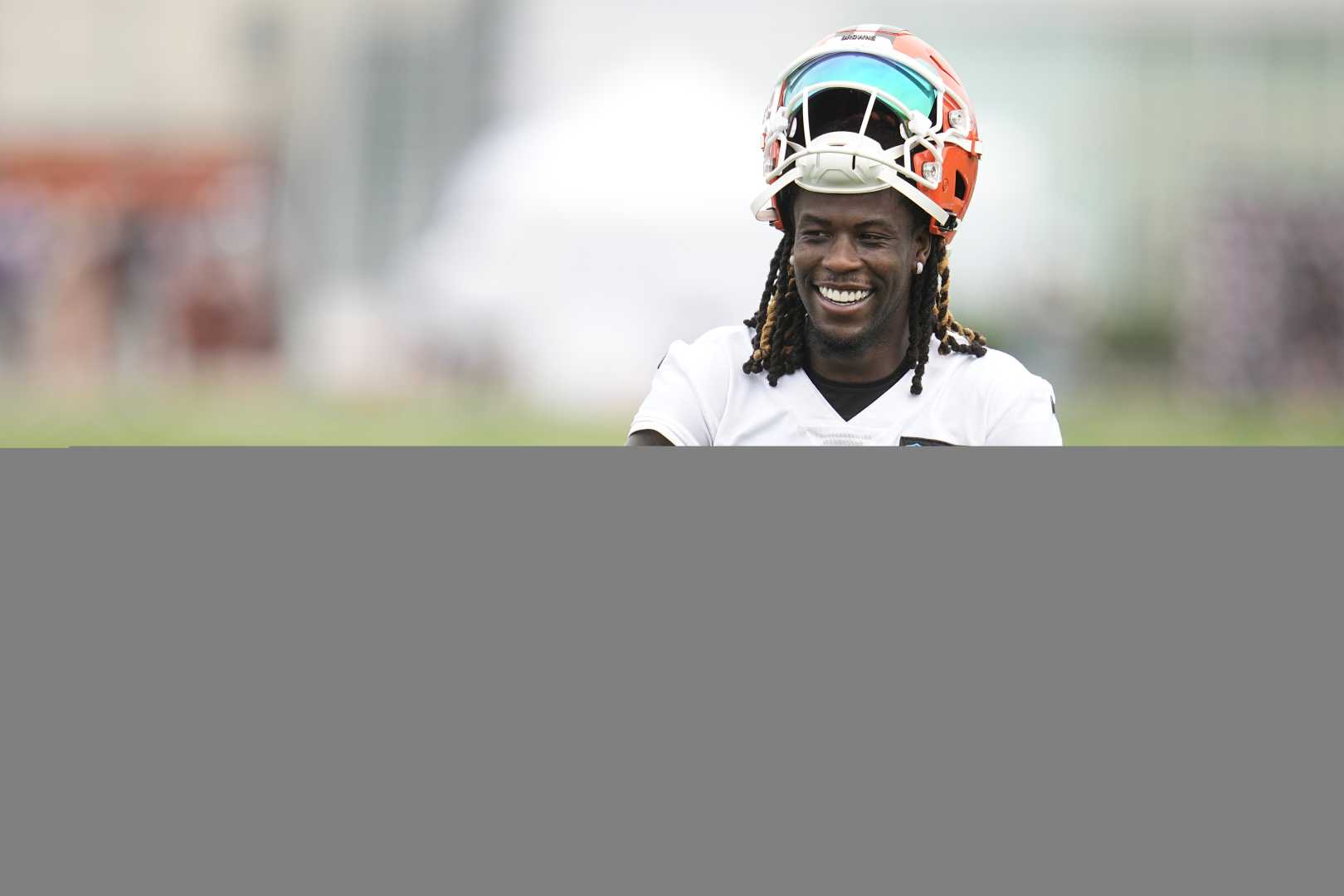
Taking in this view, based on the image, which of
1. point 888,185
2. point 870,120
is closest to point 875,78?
point 870,120

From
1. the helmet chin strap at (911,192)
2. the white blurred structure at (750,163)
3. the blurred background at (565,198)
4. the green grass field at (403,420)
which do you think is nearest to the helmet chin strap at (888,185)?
the helmet chin strap at (911,192)

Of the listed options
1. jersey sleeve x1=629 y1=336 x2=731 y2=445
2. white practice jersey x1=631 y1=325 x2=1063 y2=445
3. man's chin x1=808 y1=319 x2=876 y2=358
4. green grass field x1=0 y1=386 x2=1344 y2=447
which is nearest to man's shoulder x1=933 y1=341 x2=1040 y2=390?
white practice jersey x1=631 y1=325 x2=1063 y2=445

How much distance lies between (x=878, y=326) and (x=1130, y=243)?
21.7 m

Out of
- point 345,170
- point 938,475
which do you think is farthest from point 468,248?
point 938,475

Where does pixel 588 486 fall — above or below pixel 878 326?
below

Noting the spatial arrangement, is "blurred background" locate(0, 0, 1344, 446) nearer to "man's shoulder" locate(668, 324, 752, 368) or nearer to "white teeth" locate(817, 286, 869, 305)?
"man's shoulder" locate(668, 324, 752, 368)

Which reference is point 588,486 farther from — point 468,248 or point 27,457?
point 468,248

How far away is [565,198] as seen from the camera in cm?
1853

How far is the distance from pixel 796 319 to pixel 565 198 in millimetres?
16008

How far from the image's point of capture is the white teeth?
265 centimetres

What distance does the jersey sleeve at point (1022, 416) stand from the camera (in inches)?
105

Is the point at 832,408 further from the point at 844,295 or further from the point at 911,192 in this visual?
the point at 911,192

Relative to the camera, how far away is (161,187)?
21938 millimetres

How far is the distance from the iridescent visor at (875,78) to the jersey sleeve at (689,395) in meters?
0.49
